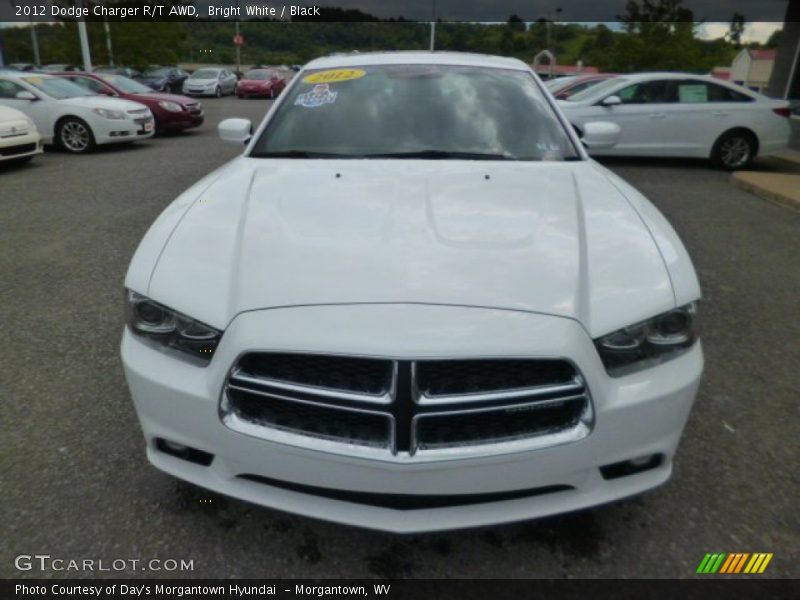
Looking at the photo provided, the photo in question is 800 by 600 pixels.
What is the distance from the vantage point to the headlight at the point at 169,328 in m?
1.77

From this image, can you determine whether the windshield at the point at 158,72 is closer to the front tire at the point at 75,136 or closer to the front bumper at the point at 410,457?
the front tire at the point at 75,136

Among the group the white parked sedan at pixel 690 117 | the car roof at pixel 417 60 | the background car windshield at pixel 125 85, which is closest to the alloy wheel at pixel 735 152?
the white parked sedan at pixel 690 117

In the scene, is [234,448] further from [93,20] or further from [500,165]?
[93,20]

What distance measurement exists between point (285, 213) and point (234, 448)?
91 centimetres

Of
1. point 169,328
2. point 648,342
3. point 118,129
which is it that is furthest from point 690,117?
point 118,129

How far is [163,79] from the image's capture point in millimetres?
26062

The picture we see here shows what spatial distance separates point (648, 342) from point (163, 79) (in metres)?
28.7

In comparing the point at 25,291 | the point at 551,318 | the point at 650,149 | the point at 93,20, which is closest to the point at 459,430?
the point at 551,318

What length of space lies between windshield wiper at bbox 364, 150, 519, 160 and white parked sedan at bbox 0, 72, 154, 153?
932 cm

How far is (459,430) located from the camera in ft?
5.51

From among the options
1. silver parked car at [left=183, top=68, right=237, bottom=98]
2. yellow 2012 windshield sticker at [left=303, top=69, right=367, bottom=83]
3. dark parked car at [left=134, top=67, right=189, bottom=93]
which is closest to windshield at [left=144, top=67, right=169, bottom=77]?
dark parked car at [left=134, top=67, right=189, bottom=93]

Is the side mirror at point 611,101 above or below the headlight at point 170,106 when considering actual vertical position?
above

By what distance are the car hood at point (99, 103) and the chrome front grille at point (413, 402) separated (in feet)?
34.2
